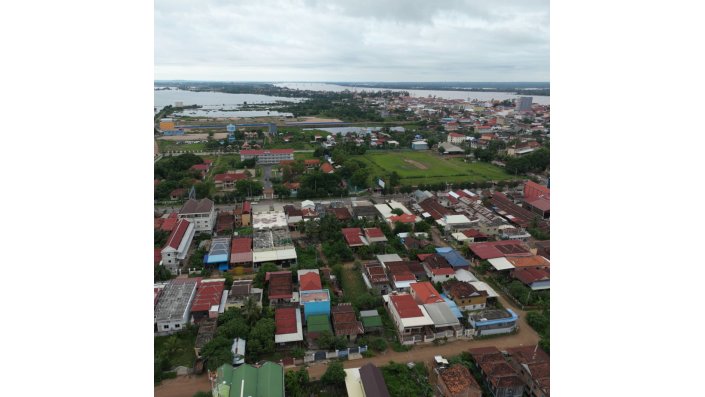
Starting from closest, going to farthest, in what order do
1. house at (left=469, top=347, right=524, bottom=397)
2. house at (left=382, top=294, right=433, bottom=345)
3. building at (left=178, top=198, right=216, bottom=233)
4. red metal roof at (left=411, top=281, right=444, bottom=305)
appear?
1. house at (left=469, top=347, right=524, bottom=397)
2. house at (left=382, top=294, right=433, bottom=345)
3. red metal roof at (left=411, top=281, right=444, bottom=305)
4. building at (left=178, top=198, right=216, bottom=233)

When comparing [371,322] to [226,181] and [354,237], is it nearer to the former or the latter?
[354,237]

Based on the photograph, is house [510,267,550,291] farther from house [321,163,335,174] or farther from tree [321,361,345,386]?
house [321,163,335,174]

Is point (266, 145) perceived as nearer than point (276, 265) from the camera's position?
No

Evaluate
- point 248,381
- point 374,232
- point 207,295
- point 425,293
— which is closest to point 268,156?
point 374,232

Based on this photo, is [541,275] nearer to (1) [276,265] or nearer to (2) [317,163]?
(1) [276,265]

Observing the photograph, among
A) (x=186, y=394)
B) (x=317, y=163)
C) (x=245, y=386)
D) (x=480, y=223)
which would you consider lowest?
(x=186, y=394)

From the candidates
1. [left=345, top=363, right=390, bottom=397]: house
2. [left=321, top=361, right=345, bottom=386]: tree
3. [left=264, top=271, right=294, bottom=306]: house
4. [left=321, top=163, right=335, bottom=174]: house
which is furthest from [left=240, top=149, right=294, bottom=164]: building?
[left=345, top=363, right=390, bottom=397]: house

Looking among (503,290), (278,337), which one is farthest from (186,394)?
(503,290)

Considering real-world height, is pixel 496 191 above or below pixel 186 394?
above
